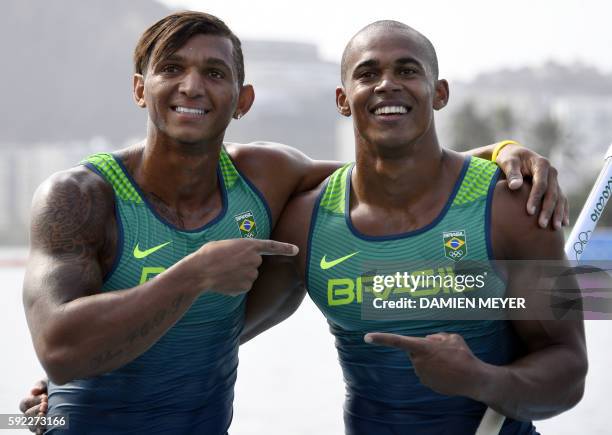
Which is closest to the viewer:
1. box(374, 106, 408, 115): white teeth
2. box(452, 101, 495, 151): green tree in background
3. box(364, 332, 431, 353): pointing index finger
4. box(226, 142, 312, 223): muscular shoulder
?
box(364, 332, 431, 353): pointing index finger

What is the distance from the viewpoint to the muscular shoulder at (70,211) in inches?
104

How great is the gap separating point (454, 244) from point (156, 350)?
1.15 m

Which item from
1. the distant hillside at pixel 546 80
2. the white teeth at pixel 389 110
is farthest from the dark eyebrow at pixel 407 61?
the distant hillside at pixel 546 80

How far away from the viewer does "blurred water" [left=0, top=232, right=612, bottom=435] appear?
5570 mm

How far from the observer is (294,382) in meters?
6.79


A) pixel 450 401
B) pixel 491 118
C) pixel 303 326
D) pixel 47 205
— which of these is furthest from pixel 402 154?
pixel 491 118

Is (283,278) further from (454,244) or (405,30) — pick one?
(405,30)

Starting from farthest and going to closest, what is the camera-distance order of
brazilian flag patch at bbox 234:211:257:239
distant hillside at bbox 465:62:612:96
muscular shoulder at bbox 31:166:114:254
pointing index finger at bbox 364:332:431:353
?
1. distant hillside at bbox 465:62:612:96
2. brazilian flag patch at bbox 234:211:257:239
3. muscular shoulder at bbox 31:166:114:254
4. pointing index finger at bbox 364:332:431:353

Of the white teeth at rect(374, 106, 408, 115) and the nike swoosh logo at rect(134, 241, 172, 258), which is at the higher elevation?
the white teeth at rect(374, 106, 408, 115)

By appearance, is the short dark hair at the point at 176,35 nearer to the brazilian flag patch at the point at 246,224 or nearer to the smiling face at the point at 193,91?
the smiling face at the point at 193,91

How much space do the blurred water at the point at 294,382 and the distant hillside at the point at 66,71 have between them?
121 ft

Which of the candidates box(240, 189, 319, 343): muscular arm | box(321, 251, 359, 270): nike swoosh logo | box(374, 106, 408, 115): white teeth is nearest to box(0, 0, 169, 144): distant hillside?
box(240, 189, 319, 343): muscular arm

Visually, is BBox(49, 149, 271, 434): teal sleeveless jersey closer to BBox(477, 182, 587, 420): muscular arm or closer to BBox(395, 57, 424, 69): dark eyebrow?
BBox(395, 57, 424, 69): dark eyebrow

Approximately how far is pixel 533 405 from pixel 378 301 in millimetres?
632
